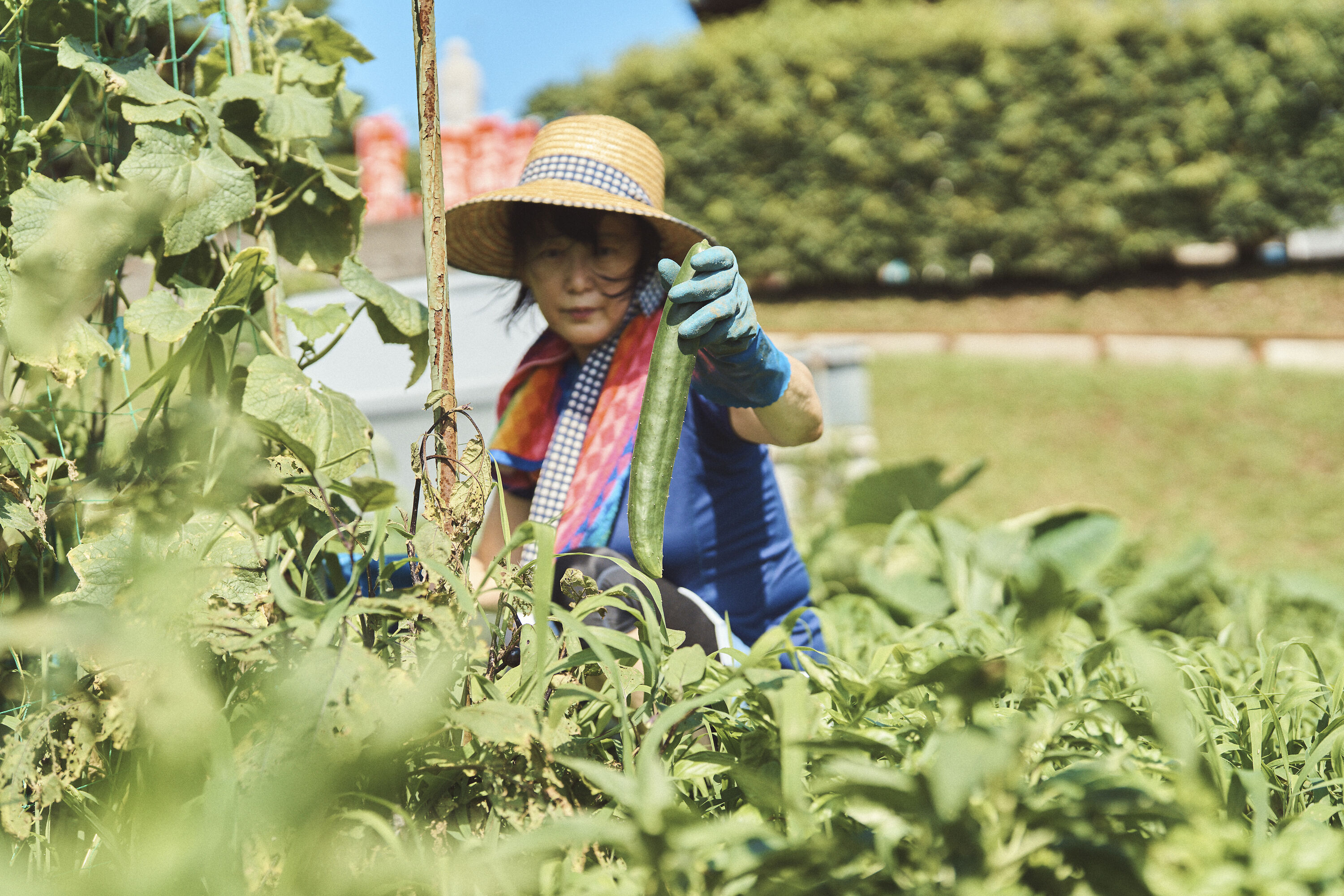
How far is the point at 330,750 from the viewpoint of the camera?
76cm

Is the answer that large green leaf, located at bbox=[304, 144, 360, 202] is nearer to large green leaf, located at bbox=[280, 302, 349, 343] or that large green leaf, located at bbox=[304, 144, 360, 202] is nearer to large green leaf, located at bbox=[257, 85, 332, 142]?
large green leaf, located at bbox=[257, 85, 332, 142]

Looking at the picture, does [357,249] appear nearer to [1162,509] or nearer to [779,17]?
[1162,509]

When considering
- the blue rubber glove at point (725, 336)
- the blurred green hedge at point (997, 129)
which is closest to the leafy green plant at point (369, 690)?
the blue rubber glove at point (725, 336)

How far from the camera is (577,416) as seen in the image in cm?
189

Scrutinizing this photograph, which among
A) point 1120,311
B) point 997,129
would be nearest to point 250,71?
point 1120,311

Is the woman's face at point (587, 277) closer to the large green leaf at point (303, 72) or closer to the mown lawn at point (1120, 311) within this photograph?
the large green leaf at point (303, 72)

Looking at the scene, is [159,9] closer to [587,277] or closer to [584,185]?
[584,185]

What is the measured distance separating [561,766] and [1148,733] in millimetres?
493

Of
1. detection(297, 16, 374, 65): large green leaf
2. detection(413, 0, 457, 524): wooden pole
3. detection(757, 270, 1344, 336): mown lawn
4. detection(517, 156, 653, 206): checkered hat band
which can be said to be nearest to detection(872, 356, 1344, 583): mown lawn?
detection(757, 270, 1344, 336): mown lawn

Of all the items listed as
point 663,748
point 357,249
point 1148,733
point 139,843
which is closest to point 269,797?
point 139,843

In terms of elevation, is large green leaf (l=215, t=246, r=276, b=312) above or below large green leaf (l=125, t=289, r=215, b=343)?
above

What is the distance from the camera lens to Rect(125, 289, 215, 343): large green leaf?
114cm

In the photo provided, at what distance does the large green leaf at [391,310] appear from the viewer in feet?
4.28

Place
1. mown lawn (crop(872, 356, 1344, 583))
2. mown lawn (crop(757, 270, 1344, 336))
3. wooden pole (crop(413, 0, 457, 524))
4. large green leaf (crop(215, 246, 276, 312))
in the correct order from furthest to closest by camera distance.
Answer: mown lawn (crop(757, 270, 1344, 336)) → mown lawn (crop(872, 356, 1344, 583)) → large green leaf (crop(215, 246, 276, 312)) → wooden pole (crop(413, 0, 457, 524))
